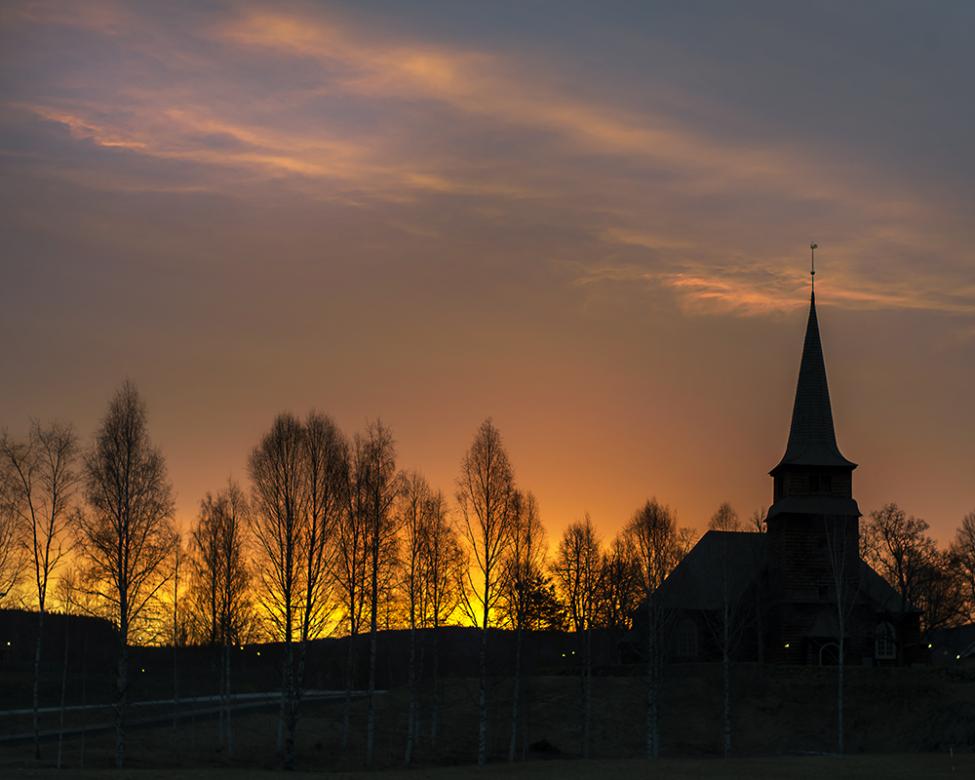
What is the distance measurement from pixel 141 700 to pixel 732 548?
5014cm

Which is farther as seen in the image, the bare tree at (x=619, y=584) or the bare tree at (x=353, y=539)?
the bare tree at (x=619, y=584)

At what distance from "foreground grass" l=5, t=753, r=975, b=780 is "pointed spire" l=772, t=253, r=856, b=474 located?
143 ft

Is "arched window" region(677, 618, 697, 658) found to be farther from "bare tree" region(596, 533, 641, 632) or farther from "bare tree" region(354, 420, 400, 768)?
"bare tree" region(354, 420, 400, 768)

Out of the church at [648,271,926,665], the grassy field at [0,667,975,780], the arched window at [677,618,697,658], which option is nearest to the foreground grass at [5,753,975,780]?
the grassy field at [0,667,975,780]

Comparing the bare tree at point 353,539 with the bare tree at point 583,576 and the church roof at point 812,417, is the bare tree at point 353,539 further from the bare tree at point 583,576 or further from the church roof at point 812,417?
the church roof at point 812,417

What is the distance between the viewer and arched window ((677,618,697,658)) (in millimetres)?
98312

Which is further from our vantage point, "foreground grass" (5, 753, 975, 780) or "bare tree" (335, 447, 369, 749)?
"bare tree" (335, 447, 369, 749)

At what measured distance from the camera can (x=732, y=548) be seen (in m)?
104

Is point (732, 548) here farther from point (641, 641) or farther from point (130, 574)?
point (130, 574)

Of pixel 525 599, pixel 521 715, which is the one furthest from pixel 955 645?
pixel 525 599

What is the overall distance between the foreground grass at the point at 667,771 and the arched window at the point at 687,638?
41.7m

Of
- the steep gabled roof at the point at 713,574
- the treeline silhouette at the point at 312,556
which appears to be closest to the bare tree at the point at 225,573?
the treeline silhouette at the point at 312,556

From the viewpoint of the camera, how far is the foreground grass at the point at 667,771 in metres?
A: 46.6

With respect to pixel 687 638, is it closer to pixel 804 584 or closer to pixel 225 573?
pixel 804 584
